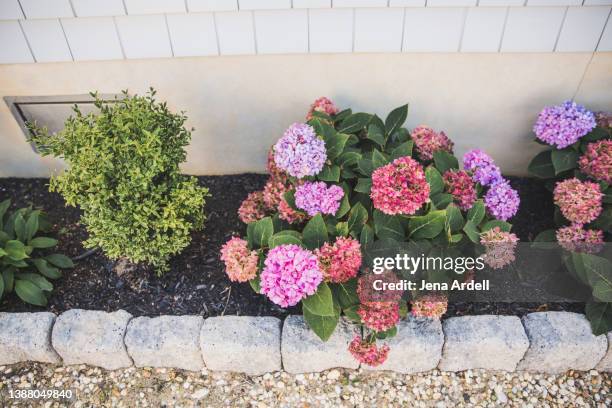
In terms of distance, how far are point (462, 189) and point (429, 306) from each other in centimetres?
67

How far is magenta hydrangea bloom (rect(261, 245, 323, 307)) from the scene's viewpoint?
6.90 feet

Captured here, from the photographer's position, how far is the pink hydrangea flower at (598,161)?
2.65m

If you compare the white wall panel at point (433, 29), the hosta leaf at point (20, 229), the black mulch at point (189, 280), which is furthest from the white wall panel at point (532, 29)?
the hosta leaf at point (20, 229)

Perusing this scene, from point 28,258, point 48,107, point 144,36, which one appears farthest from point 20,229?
point 144,36

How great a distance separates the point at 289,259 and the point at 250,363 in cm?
84

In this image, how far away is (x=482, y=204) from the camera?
8.19 ft

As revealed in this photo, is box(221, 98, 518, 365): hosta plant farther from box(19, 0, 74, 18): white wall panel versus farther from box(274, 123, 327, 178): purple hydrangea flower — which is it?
box(19, 0, 74, 18): white wall panel

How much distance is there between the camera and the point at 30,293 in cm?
275

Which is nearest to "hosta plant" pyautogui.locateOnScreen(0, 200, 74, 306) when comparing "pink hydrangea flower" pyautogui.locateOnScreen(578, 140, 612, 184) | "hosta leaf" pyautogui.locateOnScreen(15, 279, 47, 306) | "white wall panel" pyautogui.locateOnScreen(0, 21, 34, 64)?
"hosta leaf" pyautogui.locateOnScreen(15, 279, 47, 306)

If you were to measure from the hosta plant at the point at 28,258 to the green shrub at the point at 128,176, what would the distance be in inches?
17.8

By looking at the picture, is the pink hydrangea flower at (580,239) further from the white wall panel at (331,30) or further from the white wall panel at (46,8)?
the white wall panel at (46,8)

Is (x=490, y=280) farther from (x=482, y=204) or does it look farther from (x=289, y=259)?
(x=289, y=259)

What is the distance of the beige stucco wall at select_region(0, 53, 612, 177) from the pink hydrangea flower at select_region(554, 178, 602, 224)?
68cm

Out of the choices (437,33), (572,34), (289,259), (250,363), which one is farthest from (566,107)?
(250,363)
